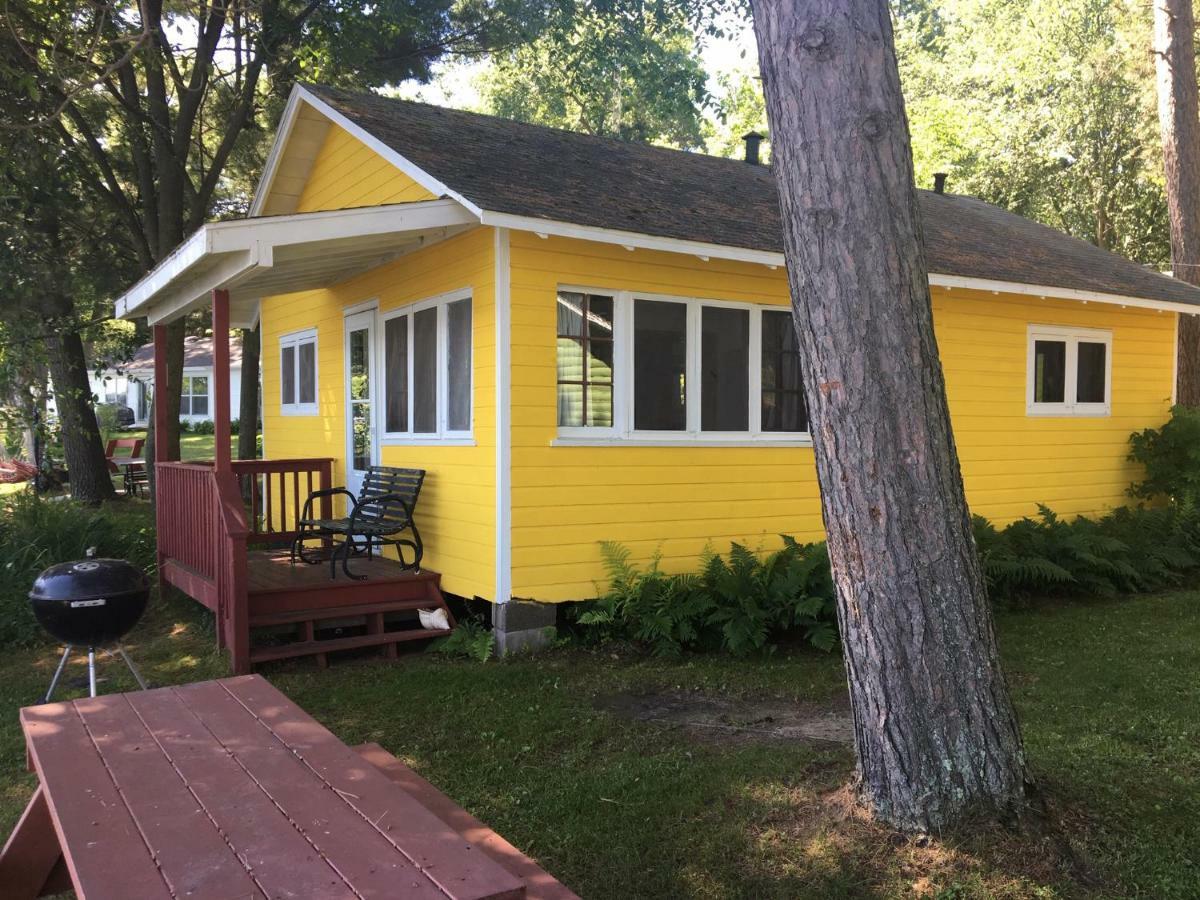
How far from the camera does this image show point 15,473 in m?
19.6

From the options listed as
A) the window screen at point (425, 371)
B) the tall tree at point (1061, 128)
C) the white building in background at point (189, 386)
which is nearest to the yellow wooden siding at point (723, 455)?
the window screen at point (425, 371)

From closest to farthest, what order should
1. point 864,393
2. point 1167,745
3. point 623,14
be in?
point 864,393 < point 1167,745 < point 623,14

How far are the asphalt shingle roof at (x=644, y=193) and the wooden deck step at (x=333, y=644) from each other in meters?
3.13

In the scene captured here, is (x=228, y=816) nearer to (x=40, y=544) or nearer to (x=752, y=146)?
(x=40, y=544)

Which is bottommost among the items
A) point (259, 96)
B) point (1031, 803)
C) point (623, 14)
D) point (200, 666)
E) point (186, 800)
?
point (200, 666)

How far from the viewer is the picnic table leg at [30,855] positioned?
10.3ft

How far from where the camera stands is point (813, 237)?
11.2ft

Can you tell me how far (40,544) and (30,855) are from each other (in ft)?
21.0

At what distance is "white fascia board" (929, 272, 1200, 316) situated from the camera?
28.2 ft

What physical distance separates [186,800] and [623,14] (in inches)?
650

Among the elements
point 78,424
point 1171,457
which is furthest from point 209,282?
point 1171,457

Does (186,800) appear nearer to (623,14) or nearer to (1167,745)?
(1167,745)

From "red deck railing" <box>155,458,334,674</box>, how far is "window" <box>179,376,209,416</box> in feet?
97.0

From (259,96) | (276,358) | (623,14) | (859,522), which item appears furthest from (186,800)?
(623,14)
